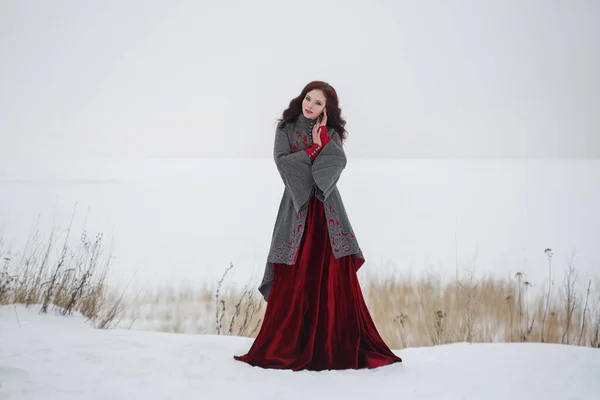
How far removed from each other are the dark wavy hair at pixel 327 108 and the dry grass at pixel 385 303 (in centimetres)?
115

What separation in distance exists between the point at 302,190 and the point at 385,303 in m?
1.78

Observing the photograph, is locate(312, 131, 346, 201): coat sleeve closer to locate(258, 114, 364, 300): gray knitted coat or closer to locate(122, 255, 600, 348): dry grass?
locate(258, 114, 364, 300): gray knitted coat

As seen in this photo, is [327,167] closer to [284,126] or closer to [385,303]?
[284,126]

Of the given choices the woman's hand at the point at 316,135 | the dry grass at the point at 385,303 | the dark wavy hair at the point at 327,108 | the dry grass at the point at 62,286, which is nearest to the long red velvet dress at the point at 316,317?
the woman's hand at the point at 316,135

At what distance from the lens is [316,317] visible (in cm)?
288

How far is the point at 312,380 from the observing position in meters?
2.71

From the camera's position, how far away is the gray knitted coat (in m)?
2.89

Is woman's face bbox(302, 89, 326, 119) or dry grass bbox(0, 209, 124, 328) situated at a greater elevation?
woman's face bbox(302, 89, 326, 119)

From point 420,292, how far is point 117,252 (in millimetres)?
3021

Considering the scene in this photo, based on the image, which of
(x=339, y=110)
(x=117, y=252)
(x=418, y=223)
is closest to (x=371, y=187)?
(x=418, y=223)

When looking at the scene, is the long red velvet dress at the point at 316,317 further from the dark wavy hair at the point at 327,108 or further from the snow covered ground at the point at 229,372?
the dark wavy hair at the point at 327,108

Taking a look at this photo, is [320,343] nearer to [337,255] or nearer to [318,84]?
[337,255]

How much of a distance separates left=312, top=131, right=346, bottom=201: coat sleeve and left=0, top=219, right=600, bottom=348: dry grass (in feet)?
3.66

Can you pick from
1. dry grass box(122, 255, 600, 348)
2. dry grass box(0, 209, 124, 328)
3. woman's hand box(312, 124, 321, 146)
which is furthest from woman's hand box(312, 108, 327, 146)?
dry grass box(0, 209, 124, 328)
